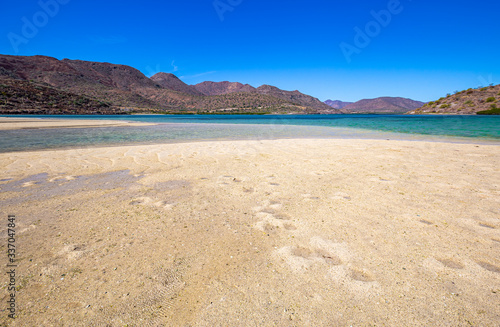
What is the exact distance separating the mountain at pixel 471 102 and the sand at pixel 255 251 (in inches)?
3175

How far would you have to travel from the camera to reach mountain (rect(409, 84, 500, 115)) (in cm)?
6170

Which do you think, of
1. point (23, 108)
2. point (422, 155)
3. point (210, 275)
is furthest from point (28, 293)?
point (23, 108)

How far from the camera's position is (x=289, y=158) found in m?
7.65

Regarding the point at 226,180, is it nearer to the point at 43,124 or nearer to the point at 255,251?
the point at 255,251

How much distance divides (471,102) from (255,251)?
9391 centimetres

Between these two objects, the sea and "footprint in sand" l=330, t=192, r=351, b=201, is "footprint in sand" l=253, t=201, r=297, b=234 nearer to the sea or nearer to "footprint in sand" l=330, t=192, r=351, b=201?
"footprint in sand" l=330, t=192, r=351, b=201

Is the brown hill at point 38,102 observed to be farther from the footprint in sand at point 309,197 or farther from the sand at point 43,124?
the footprint in sand at point 309,197

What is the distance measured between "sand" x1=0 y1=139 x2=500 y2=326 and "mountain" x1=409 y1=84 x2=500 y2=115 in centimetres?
8064

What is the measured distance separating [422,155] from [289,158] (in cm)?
488

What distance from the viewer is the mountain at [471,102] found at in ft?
202

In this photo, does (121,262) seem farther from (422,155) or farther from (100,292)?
(422,155)

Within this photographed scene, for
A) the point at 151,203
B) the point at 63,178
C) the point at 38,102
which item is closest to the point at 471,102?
the point at 151,203

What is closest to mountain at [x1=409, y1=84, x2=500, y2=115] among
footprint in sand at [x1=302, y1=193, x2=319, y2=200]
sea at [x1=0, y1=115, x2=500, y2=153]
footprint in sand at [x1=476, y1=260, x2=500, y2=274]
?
sea at [x1=0, y1=115, x2=500, y2=153]

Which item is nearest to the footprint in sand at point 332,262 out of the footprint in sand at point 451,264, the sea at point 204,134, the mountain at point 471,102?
the footprint in sand at point 451,264
